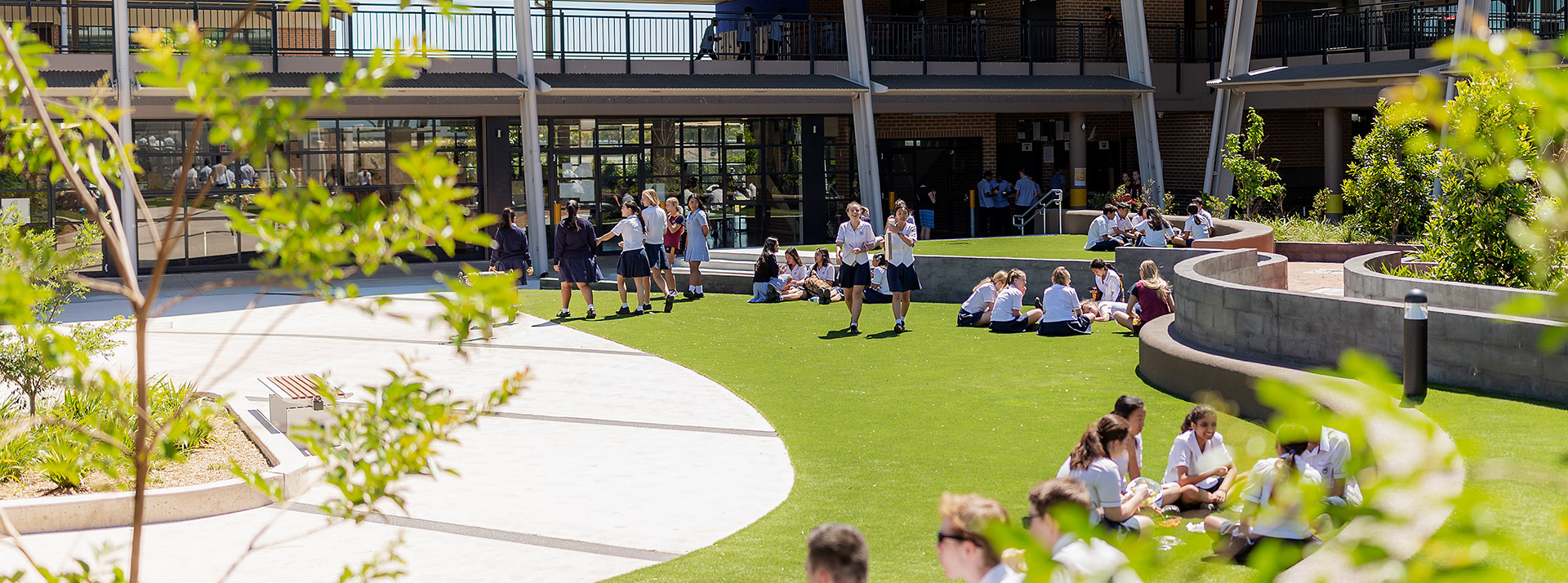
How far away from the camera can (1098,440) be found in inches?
263

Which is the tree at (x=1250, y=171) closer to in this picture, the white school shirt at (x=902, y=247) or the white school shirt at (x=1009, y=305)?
the white school shirt at (x=1009, y=305)

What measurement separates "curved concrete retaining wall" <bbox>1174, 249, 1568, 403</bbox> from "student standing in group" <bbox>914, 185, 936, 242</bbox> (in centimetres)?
1774

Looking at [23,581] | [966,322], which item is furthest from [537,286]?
[23,581]

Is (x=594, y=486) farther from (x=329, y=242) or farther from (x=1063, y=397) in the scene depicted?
(x=329, y=242)

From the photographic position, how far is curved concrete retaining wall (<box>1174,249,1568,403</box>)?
31.0ft

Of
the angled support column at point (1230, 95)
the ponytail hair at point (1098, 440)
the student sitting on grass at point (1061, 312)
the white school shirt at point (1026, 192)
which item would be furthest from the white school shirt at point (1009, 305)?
the white school shirt at point (1026, 192)

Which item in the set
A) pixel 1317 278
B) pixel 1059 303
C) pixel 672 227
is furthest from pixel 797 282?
pixel 1317 278

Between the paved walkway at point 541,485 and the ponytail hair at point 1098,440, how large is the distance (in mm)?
2039

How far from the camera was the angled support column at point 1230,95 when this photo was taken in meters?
27.2

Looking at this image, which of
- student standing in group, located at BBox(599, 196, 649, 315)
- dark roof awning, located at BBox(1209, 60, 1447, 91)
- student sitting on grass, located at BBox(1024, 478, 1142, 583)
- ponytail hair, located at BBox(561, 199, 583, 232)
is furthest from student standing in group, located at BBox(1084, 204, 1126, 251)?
student sitting on grass, located at BBox(1024, 478, 1142, 583)

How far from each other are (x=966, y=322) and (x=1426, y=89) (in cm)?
1482

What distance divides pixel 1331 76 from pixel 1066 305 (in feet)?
Result: 38.3

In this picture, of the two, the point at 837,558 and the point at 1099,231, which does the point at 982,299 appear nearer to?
the point at 1099,231

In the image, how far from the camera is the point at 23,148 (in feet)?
10.9
